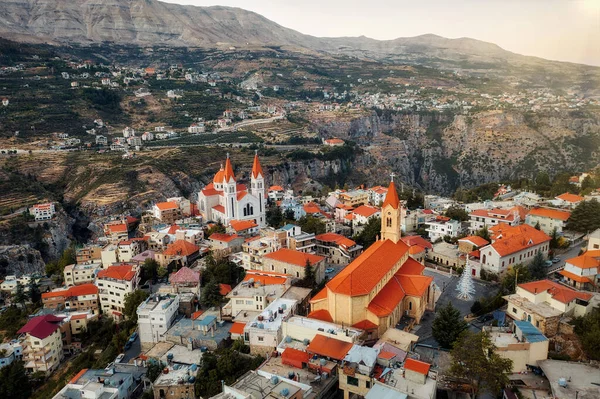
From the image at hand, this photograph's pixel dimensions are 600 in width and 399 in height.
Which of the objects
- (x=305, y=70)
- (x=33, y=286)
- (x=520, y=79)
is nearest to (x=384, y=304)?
(x=33, y=286)

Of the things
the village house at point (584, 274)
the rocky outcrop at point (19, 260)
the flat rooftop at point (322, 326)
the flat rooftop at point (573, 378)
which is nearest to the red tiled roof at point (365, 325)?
the flat rooftop at point (322, 326)

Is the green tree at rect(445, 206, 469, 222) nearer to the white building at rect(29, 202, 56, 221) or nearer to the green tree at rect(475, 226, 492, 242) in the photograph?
the green tree at rect(475, 226, 492, 242)

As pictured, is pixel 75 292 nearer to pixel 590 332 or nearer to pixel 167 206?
pixel 167 206

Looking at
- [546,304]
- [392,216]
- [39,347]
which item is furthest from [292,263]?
[39,347]

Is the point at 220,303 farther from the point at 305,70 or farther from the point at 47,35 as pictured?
the point at 47,35

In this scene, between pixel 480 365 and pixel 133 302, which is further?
pixel 133 302

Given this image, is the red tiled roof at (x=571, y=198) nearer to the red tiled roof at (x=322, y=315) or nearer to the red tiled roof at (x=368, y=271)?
the red tiled roof at (x=368, y=271)

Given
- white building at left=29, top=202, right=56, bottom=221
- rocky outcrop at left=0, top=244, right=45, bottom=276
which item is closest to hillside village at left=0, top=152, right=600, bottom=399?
rocky outcrop at left=0, top=244, right=45, bottom=276
